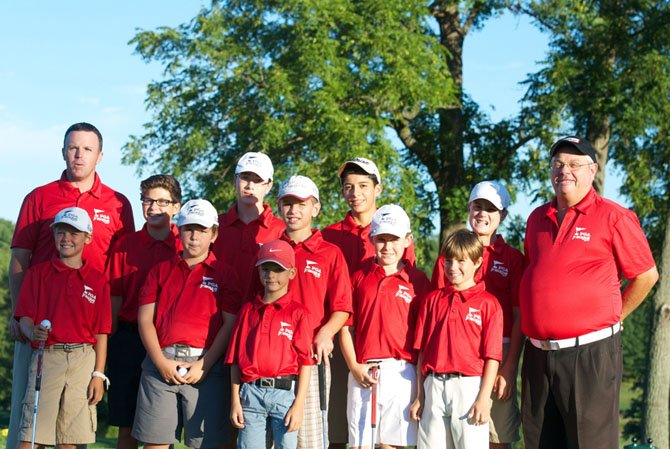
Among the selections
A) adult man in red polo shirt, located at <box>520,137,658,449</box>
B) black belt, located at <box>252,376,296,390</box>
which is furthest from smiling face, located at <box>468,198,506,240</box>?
black belt, located at <box>252,376,296,390</box>

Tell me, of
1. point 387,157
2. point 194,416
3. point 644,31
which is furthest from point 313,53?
point 194,416

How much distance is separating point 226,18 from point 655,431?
40.5 feet

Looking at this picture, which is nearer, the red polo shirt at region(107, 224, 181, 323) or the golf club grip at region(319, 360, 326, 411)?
the golf club grip at region(319, 360, 326, 411)

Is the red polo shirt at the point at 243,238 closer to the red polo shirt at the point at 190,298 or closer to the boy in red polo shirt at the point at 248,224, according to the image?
the boy in red polo shirt at the point at 248,224

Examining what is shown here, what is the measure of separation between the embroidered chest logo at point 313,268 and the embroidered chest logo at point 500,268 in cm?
124

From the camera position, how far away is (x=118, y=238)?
6.62 m

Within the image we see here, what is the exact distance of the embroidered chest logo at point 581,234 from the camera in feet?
18.4

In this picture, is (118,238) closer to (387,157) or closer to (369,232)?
(369,232)

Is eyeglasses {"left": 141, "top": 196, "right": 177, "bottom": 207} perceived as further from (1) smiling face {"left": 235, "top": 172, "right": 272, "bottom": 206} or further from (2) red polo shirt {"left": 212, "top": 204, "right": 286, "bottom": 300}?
(1) smiling face {"left": 235, "top": 172, "right": 272, "bottom": 206}

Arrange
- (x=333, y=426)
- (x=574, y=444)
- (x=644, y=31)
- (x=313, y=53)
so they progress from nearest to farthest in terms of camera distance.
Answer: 1. (x=574, y=444)
2. (x=333, y=426)
3. (x=313, y=53)
4. (x=644, y=31)

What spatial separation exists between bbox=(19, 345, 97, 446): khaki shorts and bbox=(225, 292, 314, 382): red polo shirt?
1.12m

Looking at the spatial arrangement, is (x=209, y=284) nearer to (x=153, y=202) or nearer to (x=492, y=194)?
(x=153, y=202)

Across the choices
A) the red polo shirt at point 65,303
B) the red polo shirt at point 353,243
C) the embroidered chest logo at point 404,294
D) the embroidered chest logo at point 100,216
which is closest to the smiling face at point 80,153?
the embroidered chest logo at point 100,216

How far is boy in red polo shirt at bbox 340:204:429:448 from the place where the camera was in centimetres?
602
